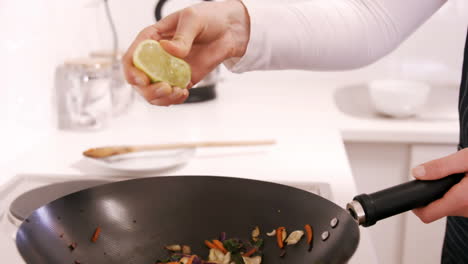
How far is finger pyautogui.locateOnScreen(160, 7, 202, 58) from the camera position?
830mm

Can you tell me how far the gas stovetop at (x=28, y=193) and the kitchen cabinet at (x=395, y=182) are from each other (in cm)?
56

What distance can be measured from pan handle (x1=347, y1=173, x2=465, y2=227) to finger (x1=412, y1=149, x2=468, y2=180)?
0.4 inches

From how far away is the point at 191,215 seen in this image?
91 cm

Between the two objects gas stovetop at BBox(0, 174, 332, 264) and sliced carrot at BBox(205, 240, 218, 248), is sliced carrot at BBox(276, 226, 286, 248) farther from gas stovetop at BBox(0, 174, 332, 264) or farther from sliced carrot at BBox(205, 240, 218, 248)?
gas stovetop at BBox(0, 174, 332, 264)

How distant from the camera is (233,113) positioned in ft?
5.72

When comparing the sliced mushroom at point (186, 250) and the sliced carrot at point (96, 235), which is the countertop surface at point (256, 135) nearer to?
the sliced mushroom at point (186, 250)

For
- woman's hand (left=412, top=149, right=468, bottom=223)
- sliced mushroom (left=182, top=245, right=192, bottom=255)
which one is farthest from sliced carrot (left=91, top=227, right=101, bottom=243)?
woman's hand (left=412, top=149, right=468, bottom=223)

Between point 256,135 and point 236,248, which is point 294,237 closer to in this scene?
point 236,248

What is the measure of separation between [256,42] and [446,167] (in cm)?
42

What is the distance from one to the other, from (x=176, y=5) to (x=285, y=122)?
2.30 feet

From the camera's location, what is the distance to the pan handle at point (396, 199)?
0.74 meters

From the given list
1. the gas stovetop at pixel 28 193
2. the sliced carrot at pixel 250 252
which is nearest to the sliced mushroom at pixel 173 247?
the sliced carrot at pixel 250 252

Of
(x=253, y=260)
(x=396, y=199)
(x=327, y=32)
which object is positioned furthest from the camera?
(x=327, y=32)

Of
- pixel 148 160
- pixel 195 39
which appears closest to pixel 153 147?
pixel 148 160
